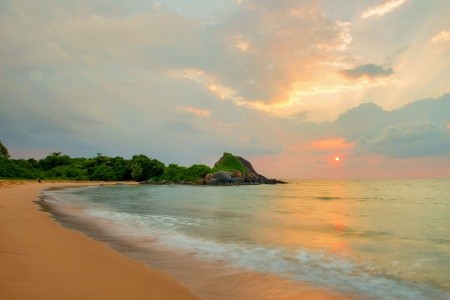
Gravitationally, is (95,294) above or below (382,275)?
above

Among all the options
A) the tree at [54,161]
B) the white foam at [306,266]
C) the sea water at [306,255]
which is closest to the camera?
the white foam at [306,266]

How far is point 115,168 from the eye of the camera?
379 feet

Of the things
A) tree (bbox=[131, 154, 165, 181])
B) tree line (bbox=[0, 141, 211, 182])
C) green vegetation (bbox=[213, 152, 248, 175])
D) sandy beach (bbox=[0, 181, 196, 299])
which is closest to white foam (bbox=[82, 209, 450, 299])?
sandy beach (bbox=[0, 181, 196, 299])

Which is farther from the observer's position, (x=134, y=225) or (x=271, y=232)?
(x=134, y=225)

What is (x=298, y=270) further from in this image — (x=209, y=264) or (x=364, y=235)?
(x=364, y=235)

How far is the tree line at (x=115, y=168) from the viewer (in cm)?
10250

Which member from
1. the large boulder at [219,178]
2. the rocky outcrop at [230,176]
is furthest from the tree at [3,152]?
the large boulder at [219,178]

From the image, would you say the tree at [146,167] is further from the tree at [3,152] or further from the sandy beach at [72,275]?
the sandy beach at [72,275]

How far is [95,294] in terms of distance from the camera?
4.35 metres

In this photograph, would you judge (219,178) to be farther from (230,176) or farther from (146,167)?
(146,167)

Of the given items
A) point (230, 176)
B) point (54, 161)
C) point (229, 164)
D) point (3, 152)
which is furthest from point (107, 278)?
point (54, 161)

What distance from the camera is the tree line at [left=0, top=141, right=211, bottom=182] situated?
102 m

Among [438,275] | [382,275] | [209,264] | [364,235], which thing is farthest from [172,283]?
[364,235]

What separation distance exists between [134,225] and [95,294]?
1066cm
